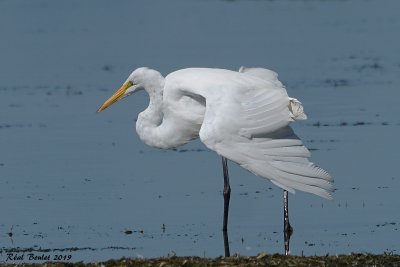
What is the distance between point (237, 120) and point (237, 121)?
0.04 feet

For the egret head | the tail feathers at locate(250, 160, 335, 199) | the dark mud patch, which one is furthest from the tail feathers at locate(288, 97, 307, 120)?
the dark mud patch

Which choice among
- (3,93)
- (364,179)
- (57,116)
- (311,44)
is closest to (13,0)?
(311,44)

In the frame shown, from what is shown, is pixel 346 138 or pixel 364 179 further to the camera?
pixel 346 138

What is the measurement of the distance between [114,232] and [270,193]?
2.21m

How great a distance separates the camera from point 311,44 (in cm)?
2664

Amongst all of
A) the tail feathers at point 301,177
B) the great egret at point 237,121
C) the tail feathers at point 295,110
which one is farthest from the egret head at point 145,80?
the tail feathers at point 301,177

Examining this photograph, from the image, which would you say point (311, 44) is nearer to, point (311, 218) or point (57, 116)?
point (57, 116)

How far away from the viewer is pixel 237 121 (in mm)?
11672

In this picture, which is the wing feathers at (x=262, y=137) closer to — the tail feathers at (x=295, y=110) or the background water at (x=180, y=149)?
the tail feathers at (x=295, y=110)

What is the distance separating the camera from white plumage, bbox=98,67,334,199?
447 inches

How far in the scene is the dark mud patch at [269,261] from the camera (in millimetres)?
10242

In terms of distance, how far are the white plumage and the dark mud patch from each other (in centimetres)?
87

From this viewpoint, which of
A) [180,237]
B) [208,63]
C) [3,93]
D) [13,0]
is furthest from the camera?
[13,0]

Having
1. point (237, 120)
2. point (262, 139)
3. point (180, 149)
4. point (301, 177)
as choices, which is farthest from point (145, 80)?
point (180, 149)
